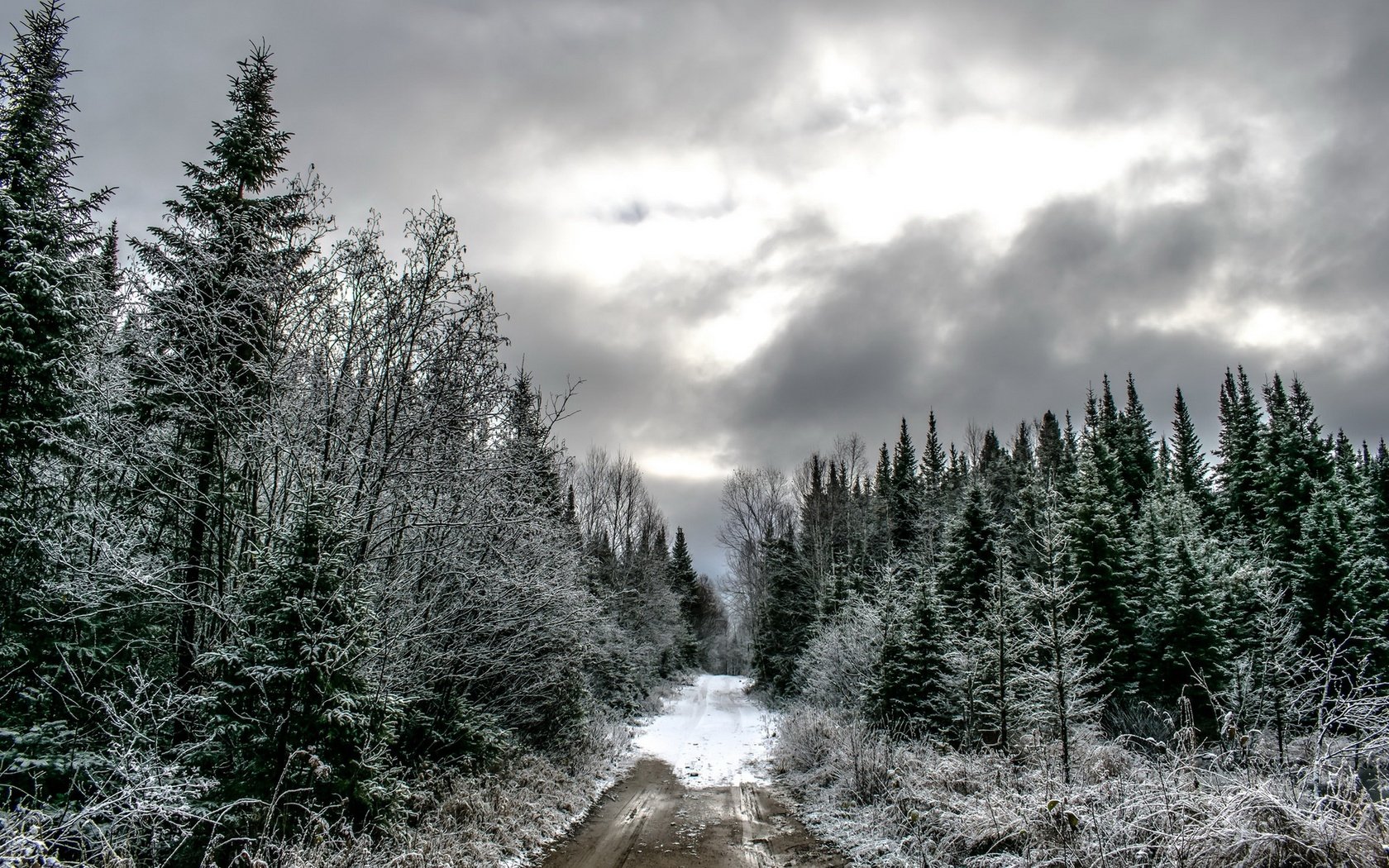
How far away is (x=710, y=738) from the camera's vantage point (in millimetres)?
21422

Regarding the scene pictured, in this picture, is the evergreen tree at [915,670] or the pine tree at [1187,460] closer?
the evergreen tree at [915,670]

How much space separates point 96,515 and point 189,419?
167 cm

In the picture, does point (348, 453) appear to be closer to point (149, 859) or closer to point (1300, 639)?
point (149, 859)

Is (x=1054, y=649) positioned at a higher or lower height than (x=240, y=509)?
lower

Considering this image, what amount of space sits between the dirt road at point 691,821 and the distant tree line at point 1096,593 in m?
3.98

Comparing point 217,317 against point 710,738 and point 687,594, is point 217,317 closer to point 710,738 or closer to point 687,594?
point 710,738

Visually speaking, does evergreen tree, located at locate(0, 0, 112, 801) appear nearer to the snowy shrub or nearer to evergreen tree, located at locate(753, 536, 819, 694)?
the snowy shrub

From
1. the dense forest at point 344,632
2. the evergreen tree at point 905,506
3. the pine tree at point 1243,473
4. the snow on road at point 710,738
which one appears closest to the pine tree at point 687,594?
the snow on road at point 710,738

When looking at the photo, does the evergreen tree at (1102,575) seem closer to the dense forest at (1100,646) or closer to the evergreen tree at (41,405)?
the dense forest at (1100,646)

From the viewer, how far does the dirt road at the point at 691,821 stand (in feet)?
29.1

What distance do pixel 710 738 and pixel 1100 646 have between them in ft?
47.5

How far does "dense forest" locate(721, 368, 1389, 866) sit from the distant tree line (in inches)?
4.6

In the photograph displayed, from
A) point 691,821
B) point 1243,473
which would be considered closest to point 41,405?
point 691,821

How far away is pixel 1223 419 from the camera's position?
52156 millimetres
